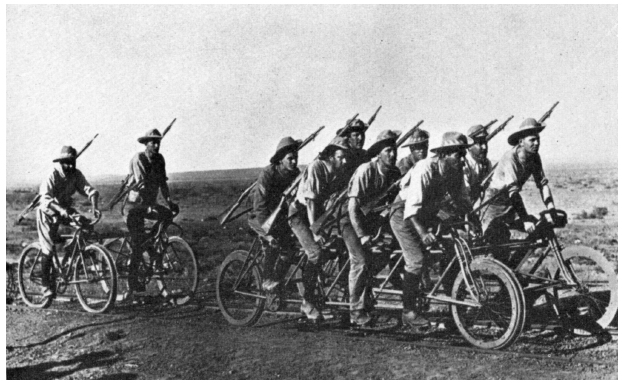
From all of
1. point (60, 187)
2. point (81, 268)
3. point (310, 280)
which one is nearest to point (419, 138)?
point (310, 280)

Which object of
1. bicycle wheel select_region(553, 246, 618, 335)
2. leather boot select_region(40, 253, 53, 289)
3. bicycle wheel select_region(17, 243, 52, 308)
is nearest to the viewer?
bicycle wheel select_region(553, 246, 618, 335)

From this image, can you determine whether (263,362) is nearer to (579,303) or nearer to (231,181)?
(579,303)

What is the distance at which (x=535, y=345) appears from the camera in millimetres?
6074

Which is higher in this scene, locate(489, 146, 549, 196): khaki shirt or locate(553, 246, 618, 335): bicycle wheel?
locate(489, 146, 549, 196): khaki shirt

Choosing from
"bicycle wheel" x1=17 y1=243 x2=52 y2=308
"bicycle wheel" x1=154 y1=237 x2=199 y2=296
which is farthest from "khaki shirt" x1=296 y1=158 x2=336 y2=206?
"bicycle wheel" x1=17 y1=243 x2=52 y2=308

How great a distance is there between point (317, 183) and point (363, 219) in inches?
27.7

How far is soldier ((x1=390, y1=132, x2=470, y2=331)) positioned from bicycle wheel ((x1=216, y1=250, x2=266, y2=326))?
1.90 meters

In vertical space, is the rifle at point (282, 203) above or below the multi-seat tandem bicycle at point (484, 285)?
above

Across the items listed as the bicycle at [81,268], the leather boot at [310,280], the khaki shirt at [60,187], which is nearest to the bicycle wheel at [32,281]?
the bicycle at [81,268]

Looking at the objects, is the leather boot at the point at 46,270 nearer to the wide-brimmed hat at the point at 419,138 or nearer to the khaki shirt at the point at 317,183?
the khaki shirt at the point at 317,183

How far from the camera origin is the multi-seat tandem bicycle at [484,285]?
5898mm

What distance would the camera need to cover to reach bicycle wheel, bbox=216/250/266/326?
24.0 feet

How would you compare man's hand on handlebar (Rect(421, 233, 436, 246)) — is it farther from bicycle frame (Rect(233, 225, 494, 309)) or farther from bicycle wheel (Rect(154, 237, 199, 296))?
bicycle wheel (Rect(154, 237, 199, 296))

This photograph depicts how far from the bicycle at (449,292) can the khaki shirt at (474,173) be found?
1208 mm
